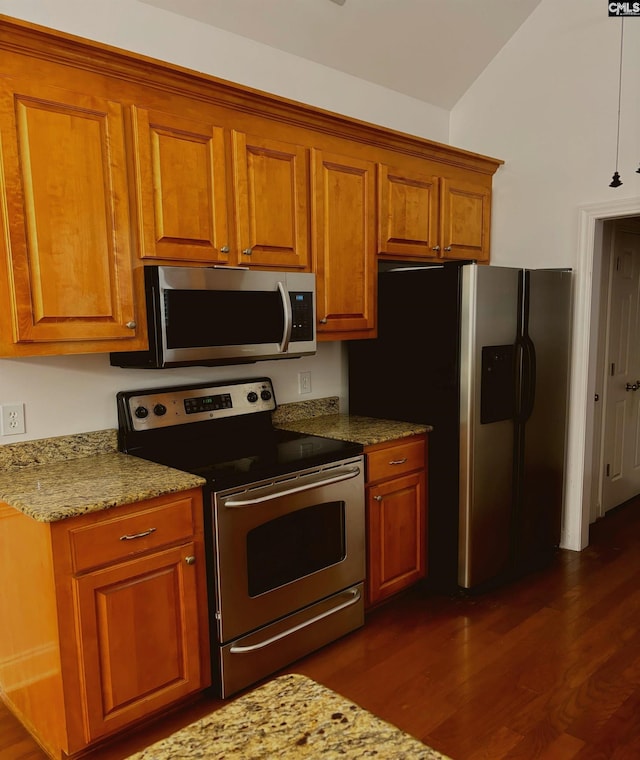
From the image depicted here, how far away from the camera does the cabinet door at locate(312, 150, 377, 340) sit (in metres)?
2.81

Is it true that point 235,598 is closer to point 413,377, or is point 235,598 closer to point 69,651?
point 69,651

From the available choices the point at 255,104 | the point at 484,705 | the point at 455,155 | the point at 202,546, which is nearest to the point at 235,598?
the point at 202,546

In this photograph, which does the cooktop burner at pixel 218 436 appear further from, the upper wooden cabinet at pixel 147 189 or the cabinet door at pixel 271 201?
the cabinet door at pixel 271 201

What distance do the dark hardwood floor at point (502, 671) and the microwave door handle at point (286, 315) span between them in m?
1.33

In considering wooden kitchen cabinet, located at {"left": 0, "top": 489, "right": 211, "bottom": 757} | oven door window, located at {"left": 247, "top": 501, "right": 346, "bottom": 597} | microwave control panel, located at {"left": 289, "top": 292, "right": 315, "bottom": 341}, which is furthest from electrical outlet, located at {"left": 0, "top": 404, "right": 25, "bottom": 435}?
microwave control panel, located at {"left": 289, "top": 292, "right": 315, "bottom": 341}

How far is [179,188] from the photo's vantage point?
229cm

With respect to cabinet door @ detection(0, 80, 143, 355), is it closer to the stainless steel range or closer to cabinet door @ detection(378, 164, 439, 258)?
the stainless steel range

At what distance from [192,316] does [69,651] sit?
1.18m

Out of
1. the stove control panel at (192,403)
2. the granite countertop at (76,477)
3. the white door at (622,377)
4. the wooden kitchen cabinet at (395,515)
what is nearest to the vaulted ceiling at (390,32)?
the white door at (622,377)

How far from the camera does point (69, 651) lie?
1.85 metres

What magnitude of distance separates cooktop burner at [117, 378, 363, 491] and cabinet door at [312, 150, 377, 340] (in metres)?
0.51

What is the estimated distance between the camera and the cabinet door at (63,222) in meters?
1.93

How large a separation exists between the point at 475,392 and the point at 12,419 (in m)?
1.99

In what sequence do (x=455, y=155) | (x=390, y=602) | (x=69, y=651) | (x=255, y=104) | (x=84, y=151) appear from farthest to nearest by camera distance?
(x=455, y=155) → (x=390, y=602) → (x=255, y=104) → (x=84, y=151) → (x=69, y=651)
